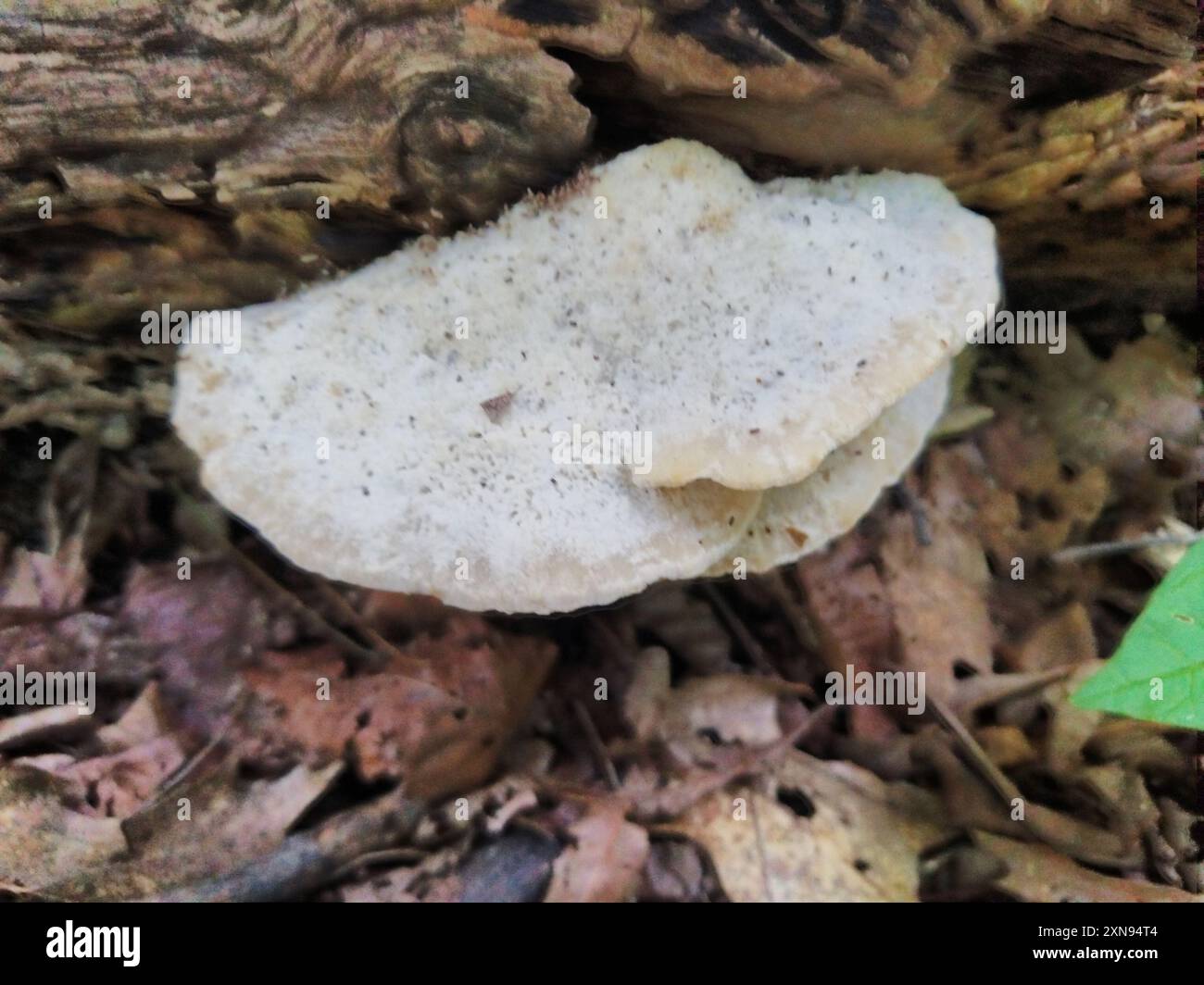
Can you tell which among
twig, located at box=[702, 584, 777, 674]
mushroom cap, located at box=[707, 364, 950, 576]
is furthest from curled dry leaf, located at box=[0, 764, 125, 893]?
twig, located at box=[702, 584, 777, 674]

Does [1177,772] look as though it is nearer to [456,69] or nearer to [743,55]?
[743,55]

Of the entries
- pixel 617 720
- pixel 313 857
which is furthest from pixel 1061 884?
pixel 313 857

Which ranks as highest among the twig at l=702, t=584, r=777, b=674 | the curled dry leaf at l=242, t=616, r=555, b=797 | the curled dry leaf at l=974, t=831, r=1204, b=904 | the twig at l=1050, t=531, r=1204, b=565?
the twig at l=1050, t=531, r=1204, b=565

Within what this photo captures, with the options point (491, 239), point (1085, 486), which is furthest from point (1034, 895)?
point (491, 239)

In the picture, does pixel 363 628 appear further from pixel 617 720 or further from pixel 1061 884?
pixel 1061 884

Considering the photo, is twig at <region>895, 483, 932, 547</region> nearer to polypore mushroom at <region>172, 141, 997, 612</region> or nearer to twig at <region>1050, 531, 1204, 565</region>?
twig at <region>1050, 531, 1204, 565</region>

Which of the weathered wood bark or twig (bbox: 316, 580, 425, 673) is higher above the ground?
the weathered wood bark
